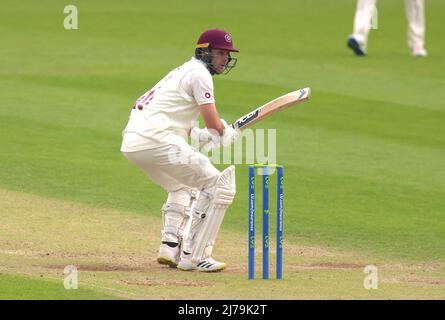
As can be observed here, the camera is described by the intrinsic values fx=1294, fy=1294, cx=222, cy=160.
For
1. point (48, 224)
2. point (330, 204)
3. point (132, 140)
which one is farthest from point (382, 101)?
point (132, 140)

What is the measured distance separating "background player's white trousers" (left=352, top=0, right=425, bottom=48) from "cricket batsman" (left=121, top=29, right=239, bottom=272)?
10980 mm

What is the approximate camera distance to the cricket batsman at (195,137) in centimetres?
907

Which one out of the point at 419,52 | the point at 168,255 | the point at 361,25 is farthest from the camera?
the point at 419,52

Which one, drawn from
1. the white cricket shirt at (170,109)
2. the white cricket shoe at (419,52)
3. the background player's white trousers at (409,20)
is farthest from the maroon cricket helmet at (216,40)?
the white cricket shoe at (419,52)

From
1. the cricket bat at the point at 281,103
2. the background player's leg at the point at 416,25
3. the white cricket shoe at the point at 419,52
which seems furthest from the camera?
the white cricket shoe at the point at 419,52

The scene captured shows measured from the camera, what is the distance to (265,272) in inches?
348

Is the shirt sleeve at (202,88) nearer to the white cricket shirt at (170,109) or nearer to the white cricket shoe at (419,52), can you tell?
the white cricket shirt at (170,109)

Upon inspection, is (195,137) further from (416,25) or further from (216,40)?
(416,25)

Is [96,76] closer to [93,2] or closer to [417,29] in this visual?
[417,29]

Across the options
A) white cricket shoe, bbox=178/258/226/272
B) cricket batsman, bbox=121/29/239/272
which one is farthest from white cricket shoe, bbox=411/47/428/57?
white cricket shoe, bbox=178/258/226/272

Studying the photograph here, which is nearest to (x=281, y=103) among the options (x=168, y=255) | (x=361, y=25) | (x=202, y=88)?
(x=202, y=88)

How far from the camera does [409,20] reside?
20.6 m

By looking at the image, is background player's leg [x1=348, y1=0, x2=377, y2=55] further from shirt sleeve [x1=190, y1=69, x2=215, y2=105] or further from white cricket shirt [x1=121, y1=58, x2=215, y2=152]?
shirt sleeve [x1=190, y1=69, x2=215, y2=105]

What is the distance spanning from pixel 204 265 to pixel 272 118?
7.01 metres
